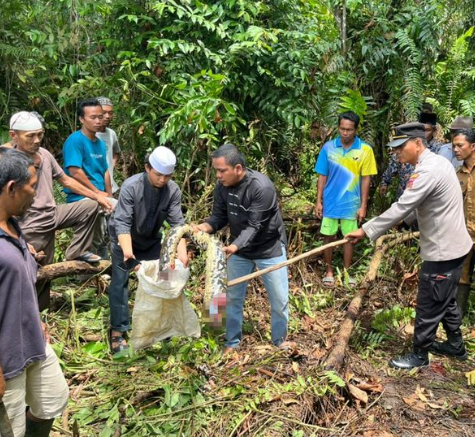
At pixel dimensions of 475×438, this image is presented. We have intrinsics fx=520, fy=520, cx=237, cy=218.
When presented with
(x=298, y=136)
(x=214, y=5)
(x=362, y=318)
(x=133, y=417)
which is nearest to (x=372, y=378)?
(x=362, y=318)

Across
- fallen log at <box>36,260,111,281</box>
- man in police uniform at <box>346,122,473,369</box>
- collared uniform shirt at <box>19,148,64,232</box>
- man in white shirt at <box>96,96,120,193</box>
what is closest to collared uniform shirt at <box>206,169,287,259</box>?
man in police uniform at <box>346,122,473,369</box>

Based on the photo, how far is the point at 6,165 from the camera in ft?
8.25

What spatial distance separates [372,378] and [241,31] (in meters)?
4.21

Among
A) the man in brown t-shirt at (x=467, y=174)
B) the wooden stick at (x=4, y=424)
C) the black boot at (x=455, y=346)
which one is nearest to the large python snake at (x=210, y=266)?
the wooden stick at (x=4, y=424)

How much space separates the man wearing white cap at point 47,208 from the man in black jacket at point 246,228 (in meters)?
1.28

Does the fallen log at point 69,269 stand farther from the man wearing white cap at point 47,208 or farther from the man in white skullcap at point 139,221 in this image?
the man in white skullcap at point 139,221

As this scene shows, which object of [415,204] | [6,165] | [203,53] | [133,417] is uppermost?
[203,53]

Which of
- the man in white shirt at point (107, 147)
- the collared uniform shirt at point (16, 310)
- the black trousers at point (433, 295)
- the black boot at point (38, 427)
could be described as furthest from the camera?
the man in white shirt at point (107, 147)

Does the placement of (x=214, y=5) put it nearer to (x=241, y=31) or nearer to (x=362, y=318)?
(x=241, y=31)

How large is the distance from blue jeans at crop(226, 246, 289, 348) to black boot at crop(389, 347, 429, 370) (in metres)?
1.02

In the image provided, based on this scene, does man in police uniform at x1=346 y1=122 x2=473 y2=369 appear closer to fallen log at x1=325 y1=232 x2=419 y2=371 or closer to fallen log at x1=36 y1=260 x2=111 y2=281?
fallen log at x1=325 y1=232 x2=419 y2=371

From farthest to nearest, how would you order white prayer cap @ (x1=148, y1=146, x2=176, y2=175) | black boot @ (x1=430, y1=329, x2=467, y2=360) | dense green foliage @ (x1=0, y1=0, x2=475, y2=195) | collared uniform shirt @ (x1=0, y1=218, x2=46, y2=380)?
1. dense green foliage @ (x1=0, y1=0, x2=475, y2=195)
2. black boot @ (x1=430, y1=329, x2=467, y2=360)
3. white prayer cap @ (x1=148, y1=146, x2=176, y2=175)
4. collared uniform shirt @ (x1=0, y1=218, x2=46, y2=380)

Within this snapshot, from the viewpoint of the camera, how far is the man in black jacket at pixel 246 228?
4.18 meters

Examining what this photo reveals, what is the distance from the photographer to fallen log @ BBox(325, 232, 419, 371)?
4164 mm
